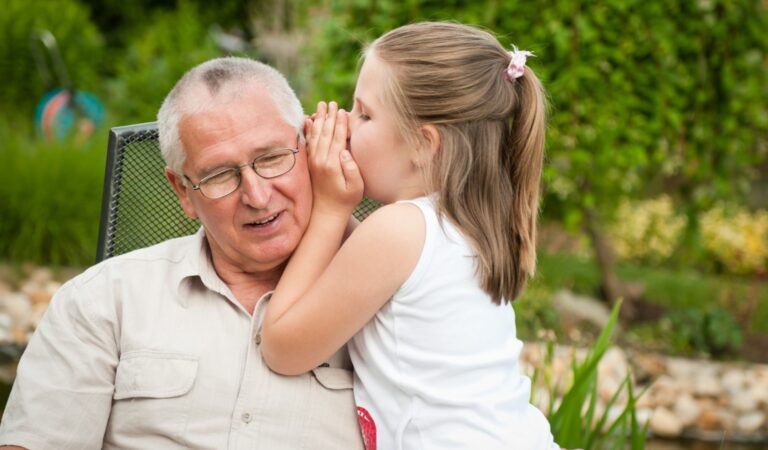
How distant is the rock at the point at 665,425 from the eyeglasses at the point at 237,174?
3419 mm

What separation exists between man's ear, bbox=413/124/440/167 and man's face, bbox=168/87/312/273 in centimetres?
32

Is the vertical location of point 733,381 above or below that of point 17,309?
below

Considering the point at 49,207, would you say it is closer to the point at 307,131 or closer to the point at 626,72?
the point at 626,72

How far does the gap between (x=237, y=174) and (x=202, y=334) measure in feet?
1.34

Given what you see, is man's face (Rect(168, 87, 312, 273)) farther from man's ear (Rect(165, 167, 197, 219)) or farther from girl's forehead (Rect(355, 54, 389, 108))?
girl's forehead (Rect(355, 54, 389, 108))

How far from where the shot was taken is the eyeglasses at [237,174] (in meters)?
2.23

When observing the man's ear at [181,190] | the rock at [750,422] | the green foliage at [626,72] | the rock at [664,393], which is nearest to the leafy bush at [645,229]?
the green foliage at [626,72]

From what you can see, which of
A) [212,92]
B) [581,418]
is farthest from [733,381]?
[212,92]

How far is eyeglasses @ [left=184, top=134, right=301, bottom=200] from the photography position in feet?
7.31

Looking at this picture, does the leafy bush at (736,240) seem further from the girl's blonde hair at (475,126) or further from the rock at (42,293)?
the girl's blonde hair at (475,126)

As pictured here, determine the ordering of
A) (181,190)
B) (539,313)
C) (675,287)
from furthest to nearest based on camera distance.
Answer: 1. (675,287)
2. (539,313)
3. (181,190)

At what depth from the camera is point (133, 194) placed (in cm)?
266

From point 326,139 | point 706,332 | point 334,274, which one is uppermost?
point 326,139

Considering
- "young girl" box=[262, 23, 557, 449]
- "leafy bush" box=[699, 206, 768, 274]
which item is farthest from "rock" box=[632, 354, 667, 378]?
"young girl" box=[262, 23, 557, 449]
